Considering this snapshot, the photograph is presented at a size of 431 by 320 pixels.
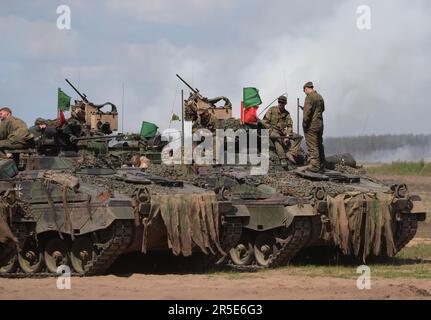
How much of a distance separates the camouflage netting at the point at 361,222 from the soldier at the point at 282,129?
9.15 feet

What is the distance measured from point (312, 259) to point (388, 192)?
237cm

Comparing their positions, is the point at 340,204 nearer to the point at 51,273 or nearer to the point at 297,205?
the point at 297,205

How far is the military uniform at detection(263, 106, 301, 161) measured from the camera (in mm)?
22328

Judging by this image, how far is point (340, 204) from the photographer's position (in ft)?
63.8

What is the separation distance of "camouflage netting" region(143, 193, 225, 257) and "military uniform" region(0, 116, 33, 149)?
3838mm

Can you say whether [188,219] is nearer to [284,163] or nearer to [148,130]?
[284,163]

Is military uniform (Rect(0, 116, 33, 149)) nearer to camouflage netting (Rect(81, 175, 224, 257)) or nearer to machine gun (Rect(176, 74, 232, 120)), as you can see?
camouflage netting (Rect(81, 175, 224, 257))

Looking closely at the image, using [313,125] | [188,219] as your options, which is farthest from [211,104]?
[188,219]

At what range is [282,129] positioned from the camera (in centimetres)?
2267

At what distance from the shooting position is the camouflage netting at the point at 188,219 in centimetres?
1777

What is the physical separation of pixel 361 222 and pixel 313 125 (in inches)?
99.9

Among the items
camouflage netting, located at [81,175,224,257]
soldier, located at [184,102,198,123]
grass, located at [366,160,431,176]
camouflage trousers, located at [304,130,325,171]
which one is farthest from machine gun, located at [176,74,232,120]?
grass, located at [366,160,431,176]

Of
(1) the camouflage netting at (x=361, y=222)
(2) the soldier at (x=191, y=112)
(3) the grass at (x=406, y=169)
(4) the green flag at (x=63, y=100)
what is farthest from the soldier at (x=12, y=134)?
(3) the grass at (x=406, y=169)
